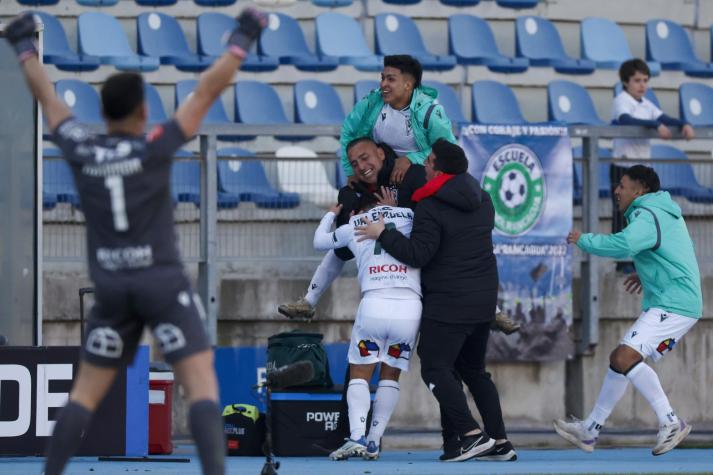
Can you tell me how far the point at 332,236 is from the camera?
9.95 m

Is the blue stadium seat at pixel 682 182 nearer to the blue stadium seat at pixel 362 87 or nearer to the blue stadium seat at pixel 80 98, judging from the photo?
the blue stadium seat at pixel 362 87

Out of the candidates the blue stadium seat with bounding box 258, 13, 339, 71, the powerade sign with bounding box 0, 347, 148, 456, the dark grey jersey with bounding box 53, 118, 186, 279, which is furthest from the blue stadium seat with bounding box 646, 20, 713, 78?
the dark grey jersey with bounding box 53, 118, 186, 279

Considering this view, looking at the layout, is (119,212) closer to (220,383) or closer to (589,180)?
(220,383)

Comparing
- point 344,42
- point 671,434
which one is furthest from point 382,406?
point 344,42

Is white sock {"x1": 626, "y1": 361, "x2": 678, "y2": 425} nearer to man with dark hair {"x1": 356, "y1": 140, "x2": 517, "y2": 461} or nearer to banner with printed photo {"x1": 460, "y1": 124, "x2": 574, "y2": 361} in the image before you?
man with dark hair {"x1": 356, "y1": 140, "x2": 517, "y2": 461}

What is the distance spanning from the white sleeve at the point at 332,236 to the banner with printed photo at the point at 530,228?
104 inches

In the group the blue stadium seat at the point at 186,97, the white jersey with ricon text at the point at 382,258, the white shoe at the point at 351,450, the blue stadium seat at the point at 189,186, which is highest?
the blue stadium seat at the point at 186,97

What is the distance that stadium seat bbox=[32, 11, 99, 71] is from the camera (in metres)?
15.3

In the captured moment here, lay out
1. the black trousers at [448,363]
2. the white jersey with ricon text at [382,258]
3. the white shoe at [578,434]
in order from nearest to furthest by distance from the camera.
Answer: the black trousers at [448,363] < the white jersey with ricon text at [382,258] < the white shoe at [578,434]

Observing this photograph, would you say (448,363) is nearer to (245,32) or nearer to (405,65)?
(405,65)

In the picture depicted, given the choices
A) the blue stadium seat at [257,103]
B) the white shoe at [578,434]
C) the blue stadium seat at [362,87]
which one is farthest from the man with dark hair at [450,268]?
the blue stadium seat at [362,87]

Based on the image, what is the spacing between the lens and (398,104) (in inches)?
387

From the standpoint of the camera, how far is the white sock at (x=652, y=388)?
10164 mm

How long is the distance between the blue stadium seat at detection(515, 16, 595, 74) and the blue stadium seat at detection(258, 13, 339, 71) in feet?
7.38
